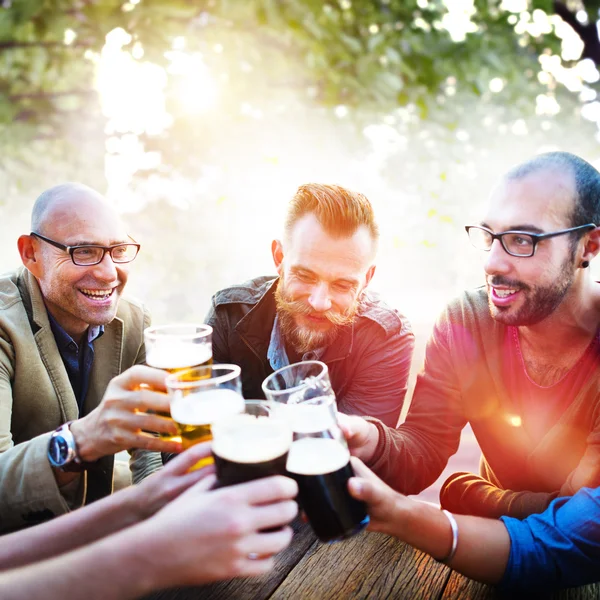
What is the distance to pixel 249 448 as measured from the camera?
109 cm

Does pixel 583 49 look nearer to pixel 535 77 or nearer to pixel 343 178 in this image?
pixel 535 77

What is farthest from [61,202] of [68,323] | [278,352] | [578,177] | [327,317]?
[578,177]

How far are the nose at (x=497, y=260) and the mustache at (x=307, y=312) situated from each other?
0.75m

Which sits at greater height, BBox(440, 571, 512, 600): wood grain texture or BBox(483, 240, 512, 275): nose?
BBox(483, 240, 512, 275): nose

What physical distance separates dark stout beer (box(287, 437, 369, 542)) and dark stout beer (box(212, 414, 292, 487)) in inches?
1.9

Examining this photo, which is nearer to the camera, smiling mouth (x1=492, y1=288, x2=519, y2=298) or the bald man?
smiling mouth (x1=492, y1=288, x2=519, y2=298)

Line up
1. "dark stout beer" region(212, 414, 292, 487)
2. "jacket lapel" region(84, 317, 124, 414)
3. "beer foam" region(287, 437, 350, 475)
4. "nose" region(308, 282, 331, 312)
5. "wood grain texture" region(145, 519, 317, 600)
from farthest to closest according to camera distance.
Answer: "jacket lapel" region(84, 317, 124, 414), "nose" region(308, 282, 331, 312), "wood grain texture" region(145, 519, 317, 600), "beer foam" region(287, 437, 350, 475), "dark stout beer" region(212, 414, 292, 487)

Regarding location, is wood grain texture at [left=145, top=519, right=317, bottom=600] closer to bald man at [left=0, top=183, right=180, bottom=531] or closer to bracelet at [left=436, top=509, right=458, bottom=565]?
bracelet at [left=436, top=509, right=458, bottom=565]

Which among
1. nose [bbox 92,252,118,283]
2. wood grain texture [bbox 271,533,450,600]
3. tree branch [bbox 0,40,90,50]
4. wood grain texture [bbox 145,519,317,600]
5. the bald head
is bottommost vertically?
wood grain texture [bbox 271,533,450,600]

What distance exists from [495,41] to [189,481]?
Result: 124 inches

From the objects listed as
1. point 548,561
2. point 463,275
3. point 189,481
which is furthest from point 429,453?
point 463,275

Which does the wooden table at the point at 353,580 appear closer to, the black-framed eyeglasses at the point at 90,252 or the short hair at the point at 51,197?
the black-framed eyeglasses at the point at 90,252

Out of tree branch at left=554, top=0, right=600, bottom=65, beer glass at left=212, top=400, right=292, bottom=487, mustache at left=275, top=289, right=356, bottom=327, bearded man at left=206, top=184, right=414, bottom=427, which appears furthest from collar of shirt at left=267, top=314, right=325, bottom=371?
tree branch at left=554, top=0, right=600, bottom=65

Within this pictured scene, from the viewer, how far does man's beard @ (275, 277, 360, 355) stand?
248 cm
